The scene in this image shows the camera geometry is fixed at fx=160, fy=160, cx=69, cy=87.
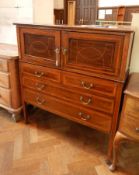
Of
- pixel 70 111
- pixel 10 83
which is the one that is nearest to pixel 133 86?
pixel 70 111

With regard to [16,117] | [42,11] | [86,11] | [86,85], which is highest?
[86,11]

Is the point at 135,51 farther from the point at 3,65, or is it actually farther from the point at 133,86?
the point at 3,65

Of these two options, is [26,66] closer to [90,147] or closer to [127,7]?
[90,147]

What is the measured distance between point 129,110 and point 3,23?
2217 mm

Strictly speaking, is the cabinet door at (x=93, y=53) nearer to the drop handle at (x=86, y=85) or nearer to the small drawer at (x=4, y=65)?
the drop handle at (x=86, y=85)

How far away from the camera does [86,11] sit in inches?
239

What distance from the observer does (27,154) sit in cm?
153

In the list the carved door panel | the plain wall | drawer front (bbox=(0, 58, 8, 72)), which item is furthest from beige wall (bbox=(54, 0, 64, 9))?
drawer front (bbox=(0, 58, 8, 72))

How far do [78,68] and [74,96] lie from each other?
262 mm

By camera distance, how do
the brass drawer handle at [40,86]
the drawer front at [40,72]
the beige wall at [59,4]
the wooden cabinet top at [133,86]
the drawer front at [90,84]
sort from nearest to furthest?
1. the wooden cabinet top at [133,86]
2. the drawer front at [90,84]
3. the drawer front at [40,72]
4. the brass drawer handle at [40,86]
5. the beige wall at [59,4]

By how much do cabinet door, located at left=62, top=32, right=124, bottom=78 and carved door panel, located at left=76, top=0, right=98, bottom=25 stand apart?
5326 millimetres

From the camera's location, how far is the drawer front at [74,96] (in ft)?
4.19

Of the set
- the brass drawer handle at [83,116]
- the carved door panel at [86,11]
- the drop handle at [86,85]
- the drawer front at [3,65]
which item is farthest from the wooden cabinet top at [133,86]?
the carved door panel at [86,11]

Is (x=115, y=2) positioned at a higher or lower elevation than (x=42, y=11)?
higher
